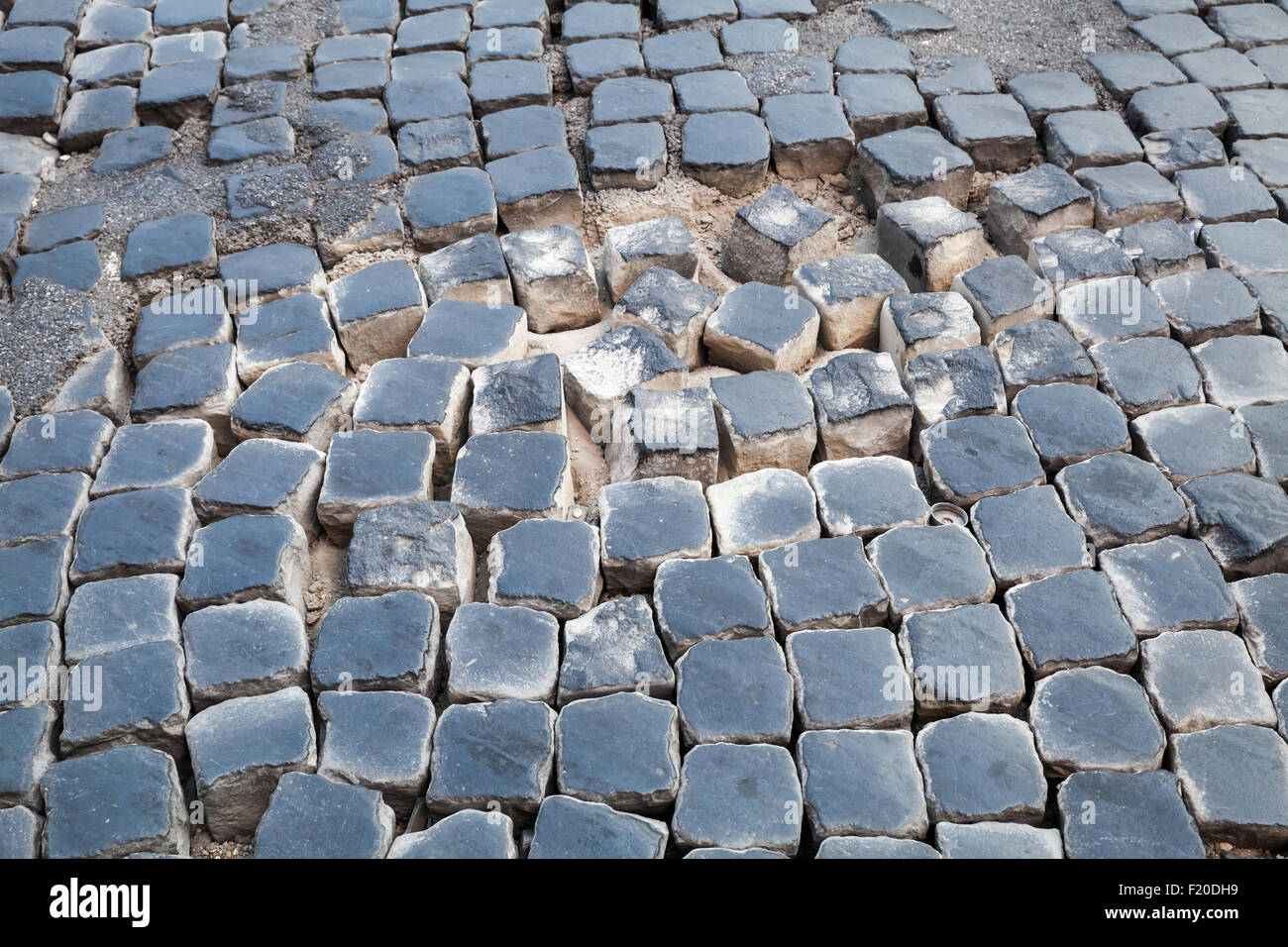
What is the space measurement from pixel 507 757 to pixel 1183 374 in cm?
231

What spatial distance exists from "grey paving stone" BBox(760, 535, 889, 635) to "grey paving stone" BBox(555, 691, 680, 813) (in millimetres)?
428

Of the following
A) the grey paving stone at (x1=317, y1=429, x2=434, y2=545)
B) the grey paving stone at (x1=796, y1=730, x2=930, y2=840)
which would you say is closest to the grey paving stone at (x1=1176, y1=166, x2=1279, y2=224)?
the grey paving stone at (x1=796, y1=730, x2=930, y2=840)

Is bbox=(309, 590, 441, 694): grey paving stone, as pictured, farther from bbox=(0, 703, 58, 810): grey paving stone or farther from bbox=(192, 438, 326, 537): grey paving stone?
bbox=(0, 703, 58, 810): grey paving stone

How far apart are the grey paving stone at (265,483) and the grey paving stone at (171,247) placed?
3.14ft

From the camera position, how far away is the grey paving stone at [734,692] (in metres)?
2.67

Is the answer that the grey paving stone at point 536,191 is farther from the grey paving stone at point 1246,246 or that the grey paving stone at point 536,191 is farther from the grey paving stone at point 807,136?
the grey paving stone at point 1246,246

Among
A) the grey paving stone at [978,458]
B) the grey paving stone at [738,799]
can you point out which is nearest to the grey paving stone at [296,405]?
Result: the grey paving stone at [738,799]

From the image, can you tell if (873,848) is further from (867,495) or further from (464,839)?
(867,495)

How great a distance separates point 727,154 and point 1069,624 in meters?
2.22

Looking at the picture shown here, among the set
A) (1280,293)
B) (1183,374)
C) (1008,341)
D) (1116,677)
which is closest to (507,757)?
(1116,677)

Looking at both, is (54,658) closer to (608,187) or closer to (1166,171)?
(608,187)

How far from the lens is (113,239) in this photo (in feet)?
13.0

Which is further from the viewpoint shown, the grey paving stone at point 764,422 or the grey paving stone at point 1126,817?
the grey paving stone at point 764,422

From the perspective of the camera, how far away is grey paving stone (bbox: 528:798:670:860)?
2.45 meters
